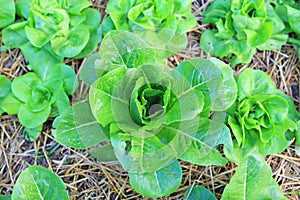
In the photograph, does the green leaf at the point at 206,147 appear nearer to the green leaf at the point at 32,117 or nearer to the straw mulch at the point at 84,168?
the straw mulch at the point at 84,168

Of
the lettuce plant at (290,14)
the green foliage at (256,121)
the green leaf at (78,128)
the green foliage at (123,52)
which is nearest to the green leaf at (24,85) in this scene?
the green leaf at (78,128)

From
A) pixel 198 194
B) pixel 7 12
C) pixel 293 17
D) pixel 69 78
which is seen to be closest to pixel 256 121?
pixel 198 194

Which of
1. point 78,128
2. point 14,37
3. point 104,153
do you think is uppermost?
point 14,37

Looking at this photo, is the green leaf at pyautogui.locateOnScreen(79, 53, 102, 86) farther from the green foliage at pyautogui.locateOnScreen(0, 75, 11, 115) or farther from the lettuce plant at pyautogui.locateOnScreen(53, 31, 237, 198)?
the green foliage at pyautogui.locateOnScreen(0, 75, 11, 115)

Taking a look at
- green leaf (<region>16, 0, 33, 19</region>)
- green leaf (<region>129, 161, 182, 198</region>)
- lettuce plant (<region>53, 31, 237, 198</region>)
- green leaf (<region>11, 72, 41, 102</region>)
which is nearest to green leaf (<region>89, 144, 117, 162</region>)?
lettuce plant (<region>53, 31, 237, 198</region>)

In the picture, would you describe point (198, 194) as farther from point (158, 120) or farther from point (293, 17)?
point (293, 17)

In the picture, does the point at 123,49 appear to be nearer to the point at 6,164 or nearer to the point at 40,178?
the point at 40,178
